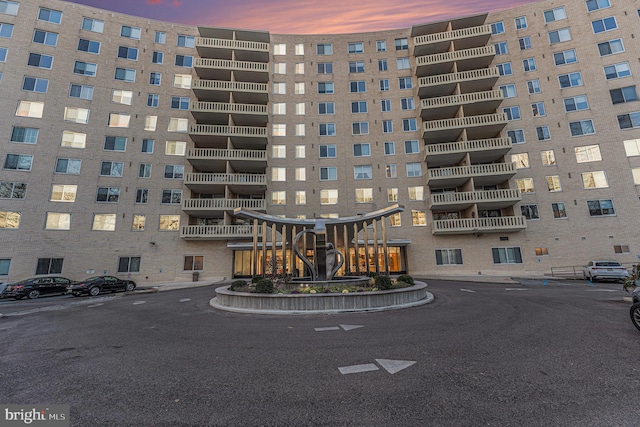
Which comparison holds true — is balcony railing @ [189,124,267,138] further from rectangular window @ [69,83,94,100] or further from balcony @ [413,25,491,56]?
balcony @ [413,25,491,56]

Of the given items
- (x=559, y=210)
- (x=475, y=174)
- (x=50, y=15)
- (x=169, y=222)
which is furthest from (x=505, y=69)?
(x=50, y=15)

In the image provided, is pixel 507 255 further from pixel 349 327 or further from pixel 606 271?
pixel 349 327

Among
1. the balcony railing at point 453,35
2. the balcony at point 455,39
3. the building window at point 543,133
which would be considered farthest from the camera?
the balcony at point 455,39

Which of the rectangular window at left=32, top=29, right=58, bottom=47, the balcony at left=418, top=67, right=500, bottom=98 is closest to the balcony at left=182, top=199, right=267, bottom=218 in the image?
the rectangular window at left=32, top=29, right=58, bottom=47

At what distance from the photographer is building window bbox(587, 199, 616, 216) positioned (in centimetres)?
2455

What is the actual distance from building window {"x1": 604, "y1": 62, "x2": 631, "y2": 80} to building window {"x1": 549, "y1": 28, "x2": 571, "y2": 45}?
532 centimetres

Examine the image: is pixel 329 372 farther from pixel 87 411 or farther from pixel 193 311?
pixel 193 311

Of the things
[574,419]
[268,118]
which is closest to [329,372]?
[574,419]

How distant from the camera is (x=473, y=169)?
26484 mm

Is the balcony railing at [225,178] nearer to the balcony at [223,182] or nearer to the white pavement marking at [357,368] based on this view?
the balcony at [223,182]

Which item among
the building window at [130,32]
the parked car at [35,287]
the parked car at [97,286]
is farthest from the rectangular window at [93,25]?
the parked car at [97,286]

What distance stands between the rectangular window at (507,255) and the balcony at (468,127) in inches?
497

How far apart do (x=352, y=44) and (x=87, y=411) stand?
128 ft

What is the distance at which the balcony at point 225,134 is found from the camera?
91.6 feet
